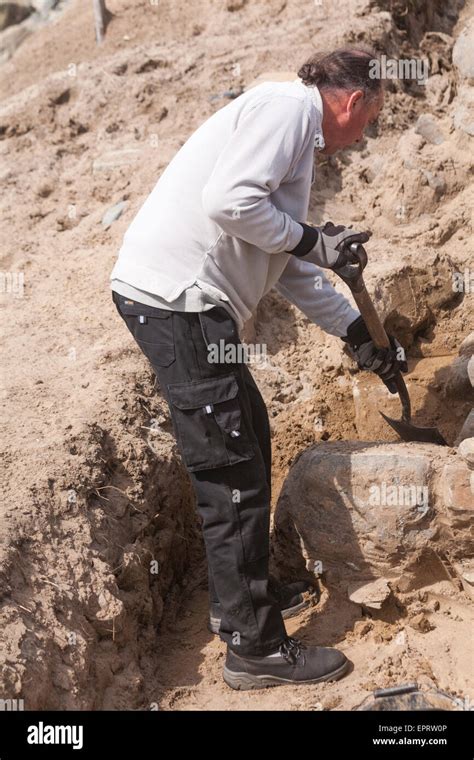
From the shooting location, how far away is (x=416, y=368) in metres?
4.35

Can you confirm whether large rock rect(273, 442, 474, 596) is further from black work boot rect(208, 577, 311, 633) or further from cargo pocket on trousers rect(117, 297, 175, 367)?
cargo pocket on trousers rect(117, 297, 175, 367)

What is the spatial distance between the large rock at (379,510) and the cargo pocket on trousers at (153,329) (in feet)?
2.78

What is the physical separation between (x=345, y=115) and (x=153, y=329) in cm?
91

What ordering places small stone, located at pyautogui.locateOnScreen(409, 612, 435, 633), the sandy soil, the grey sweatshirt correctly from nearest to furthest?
the grey sweatshirt → the sandy soil → small stone, located at pyautogui.locateOnScreen(409, 612, 435, 633)

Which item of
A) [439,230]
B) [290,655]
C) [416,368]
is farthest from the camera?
[439,230]

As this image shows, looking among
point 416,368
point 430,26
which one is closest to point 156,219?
point 416,368

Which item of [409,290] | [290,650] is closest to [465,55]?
[409,290]

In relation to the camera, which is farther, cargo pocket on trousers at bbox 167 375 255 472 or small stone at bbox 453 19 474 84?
small stone at bbox 453 19 474 84

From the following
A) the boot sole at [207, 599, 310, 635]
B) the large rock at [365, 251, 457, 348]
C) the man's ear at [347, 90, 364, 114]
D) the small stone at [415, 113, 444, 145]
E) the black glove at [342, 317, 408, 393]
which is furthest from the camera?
the small stone at [415, 113, 444, 145]

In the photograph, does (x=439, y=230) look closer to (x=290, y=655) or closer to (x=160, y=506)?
(x=160, y=506)

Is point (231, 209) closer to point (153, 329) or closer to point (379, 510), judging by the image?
point (153, 329)

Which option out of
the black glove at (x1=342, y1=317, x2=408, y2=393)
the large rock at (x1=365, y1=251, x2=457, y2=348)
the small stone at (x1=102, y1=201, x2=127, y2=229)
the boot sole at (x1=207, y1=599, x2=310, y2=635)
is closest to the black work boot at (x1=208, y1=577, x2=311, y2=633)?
the boot sole at (x1=207, y1=599, x2=310, y2=635)

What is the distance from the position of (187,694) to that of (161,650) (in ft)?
0.92

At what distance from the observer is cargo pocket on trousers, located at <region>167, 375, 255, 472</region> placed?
2.79 m
